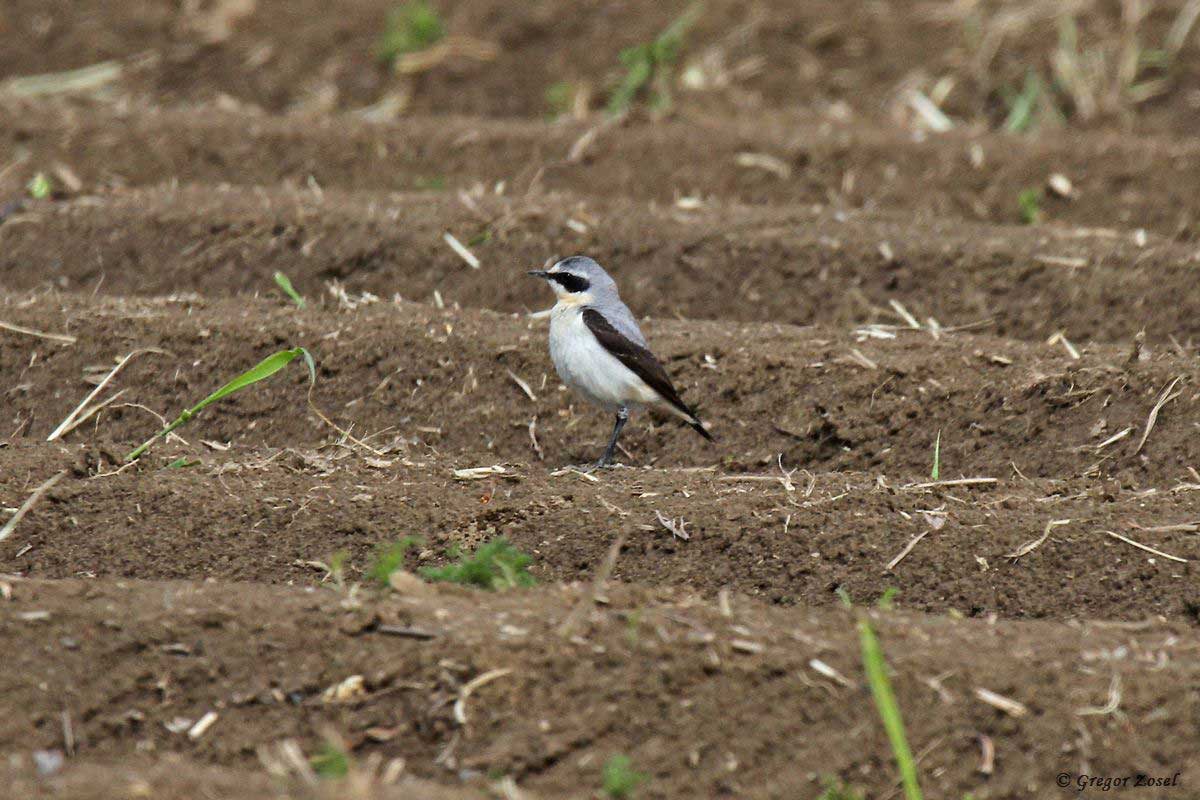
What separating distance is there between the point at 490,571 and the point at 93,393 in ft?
10.1

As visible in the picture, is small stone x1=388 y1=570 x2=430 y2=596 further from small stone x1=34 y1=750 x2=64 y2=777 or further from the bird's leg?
the bird's leg

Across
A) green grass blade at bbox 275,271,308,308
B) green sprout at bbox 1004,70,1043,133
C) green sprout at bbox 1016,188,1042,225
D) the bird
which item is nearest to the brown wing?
the bird

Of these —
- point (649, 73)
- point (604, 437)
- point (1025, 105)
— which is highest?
point (649, 73)

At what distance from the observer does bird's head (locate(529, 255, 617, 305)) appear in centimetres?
836

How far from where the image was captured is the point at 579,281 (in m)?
8.38

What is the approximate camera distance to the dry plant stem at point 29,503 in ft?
19.8

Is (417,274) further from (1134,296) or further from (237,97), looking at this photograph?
(237,97)

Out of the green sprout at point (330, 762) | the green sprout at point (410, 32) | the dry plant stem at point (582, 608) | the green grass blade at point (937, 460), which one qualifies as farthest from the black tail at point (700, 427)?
the green sprout at point (410, 32)

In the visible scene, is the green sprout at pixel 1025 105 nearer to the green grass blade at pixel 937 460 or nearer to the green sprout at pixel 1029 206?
the green sprout at pixel 1029 206

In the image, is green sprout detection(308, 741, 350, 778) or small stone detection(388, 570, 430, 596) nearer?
green sprout detection(308, 741, 350, 778)

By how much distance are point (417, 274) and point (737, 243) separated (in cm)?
192

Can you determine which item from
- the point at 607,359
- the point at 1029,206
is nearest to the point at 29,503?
the point at 607,359

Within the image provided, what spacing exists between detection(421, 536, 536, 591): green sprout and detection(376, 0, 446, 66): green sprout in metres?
9.17

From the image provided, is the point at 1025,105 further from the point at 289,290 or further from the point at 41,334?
the point at 41,334
